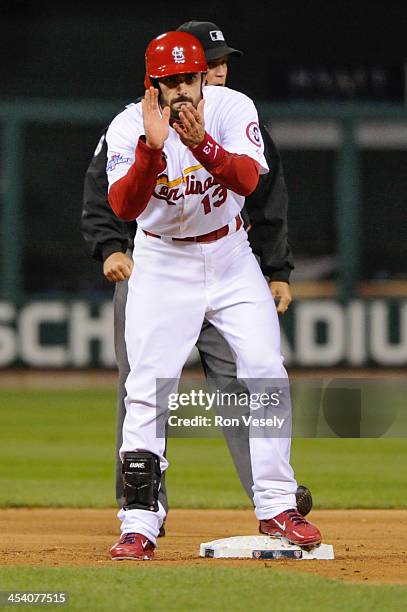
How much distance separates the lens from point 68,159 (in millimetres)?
17609

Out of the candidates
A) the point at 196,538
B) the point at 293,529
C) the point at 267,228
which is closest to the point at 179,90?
the point at 267,228

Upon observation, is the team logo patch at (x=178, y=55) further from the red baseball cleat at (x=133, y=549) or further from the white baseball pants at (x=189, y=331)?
the red baseball cleat at (x=133, y=549)

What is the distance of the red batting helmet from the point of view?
15.4 ft

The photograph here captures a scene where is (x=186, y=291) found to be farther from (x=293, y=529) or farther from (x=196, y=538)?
(x=196, y=538)

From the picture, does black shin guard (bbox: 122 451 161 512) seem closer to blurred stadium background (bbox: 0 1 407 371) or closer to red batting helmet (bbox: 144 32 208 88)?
red batting helmet (bbox: 144 32 208 88)

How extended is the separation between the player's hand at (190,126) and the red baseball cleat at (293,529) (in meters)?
1.32

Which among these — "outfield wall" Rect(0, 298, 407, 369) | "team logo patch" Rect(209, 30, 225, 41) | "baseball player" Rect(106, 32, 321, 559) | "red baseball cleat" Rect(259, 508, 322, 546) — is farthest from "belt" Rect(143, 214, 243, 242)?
"outfield wall" Rect(0, 298, 407, 369)

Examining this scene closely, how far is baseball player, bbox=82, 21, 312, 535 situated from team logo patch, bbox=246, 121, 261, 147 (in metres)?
0.52

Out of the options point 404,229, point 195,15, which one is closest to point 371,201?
point 404,229

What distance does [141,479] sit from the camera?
491cm

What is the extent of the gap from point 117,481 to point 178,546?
1.42ft

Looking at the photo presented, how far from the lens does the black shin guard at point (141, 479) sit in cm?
491

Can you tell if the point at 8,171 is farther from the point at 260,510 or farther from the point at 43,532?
the point at 260,510

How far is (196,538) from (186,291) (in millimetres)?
1320
